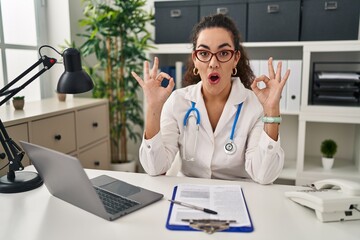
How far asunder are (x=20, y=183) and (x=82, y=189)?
39 cm

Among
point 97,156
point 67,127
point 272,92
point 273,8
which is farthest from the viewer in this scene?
point 97,156

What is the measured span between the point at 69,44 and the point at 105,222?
7.00 ft

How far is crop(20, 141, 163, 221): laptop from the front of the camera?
883mm

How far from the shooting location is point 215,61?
4.74 feet

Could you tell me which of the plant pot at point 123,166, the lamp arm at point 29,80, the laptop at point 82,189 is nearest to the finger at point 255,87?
the laptop at point 82,189

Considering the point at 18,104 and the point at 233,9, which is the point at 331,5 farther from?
the point at 18,104

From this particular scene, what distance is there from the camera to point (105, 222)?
91 cm

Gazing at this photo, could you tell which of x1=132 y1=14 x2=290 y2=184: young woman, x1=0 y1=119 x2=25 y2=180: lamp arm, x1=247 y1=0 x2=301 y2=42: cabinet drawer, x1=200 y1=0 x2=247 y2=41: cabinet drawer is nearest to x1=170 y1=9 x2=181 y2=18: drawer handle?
x1=200 y1=0 x2=247 y2=41: cabinet drawer

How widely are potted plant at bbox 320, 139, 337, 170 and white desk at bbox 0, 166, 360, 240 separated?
1517 mm

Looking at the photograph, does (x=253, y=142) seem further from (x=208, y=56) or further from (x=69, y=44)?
(x=69, y=44)

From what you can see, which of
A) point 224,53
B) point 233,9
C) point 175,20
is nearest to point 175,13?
point 175,20

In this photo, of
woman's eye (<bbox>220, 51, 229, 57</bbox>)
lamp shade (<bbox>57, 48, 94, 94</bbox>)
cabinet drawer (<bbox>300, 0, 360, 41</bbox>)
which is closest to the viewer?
lamp shade (<bbox>57, 48, 94, 94</bbox>)

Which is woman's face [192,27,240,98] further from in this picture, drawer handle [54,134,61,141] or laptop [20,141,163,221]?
drawer handle [54,134,61,141]

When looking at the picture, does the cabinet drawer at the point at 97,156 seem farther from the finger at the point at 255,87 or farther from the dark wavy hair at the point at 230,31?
the finger at the point at 255,87
